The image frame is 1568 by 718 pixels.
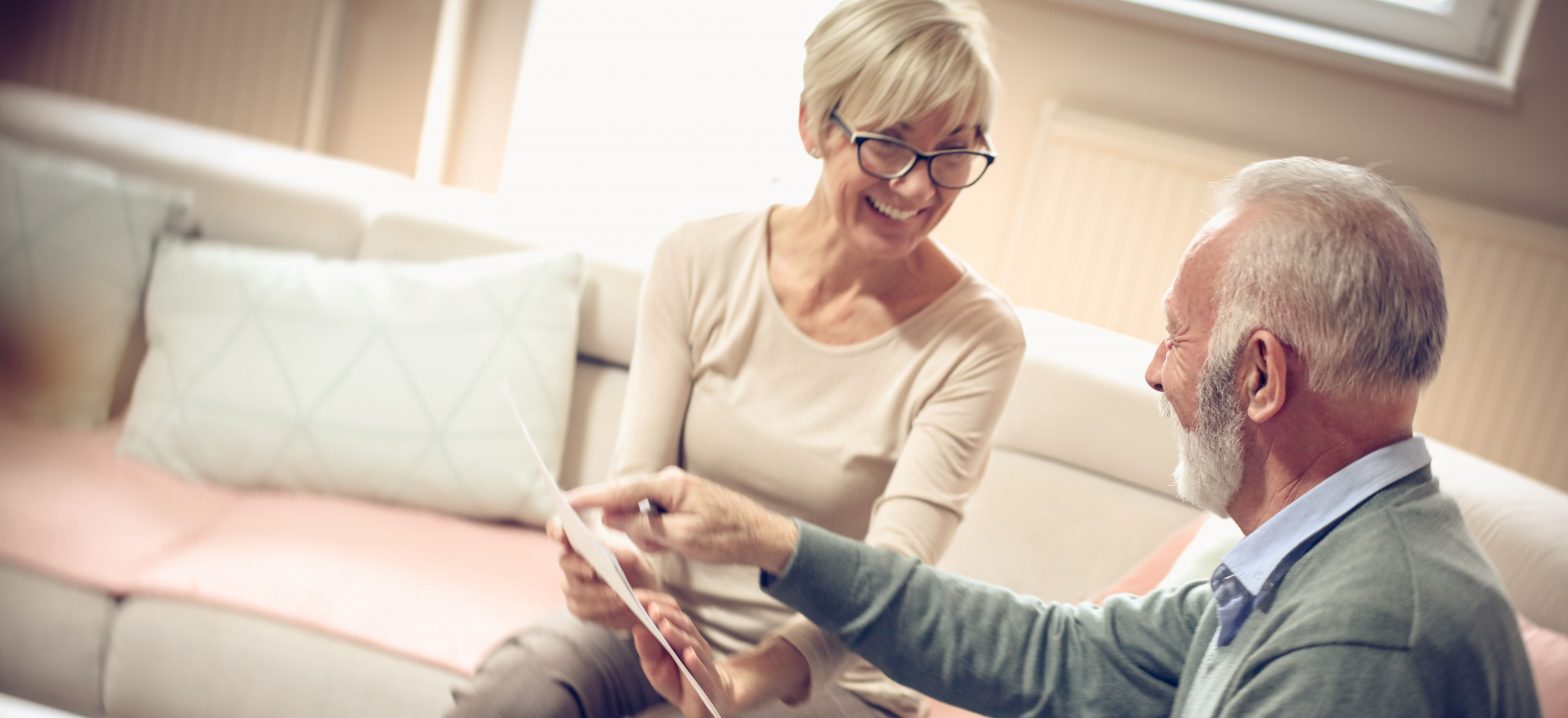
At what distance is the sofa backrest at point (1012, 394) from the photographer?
66.4 inches

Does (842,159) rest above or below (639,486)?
above

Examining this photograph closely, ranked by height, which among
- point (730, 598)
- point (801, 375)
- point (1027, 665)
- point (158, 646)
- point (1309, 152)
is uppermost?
point (1309, 152)

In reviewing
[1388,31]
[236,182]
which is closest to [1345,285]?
[236,182]

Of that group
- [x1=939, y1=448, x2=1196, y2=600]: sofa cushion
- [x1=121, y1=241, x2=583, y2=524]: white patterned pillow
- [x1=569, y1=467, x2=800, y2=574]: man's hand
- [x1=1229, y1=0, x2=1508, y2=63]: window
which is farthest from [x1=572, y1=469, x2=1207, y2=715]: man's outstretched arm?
[x1=1229, y1=0, x2=1508, y2=63]: window

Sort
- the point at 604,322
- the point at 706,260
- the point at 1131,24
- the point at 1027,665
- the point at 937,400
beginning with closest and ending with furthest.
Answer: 1. the point at 1027,665
2. the point at 937,400
3. the point at 706,260
4. the point at 604,322
5. the point at 1131,24

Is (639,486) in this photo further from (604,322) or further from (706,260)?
(604,322)

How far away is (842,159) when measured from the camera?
5.02ft

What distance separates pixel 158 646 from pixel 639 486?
0.84 meters

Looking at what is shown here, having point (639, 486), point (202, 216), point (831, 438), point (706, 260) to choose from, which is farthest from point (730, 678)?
point (202, 216)

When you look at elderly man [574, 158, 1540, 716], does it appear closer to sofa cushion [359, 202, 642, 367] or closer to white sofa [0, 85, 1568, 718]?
white sofa [0, 85, 1568, 718]

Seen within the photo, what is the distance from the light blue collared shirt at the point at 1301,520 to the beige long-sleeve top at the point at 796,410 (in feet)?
1.57

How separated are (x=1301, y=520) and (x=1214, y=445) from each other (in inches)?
3.4

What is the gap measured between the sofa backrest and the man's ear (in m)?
0.71

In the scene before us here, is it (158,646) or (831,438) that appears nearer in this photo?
(831,438)
